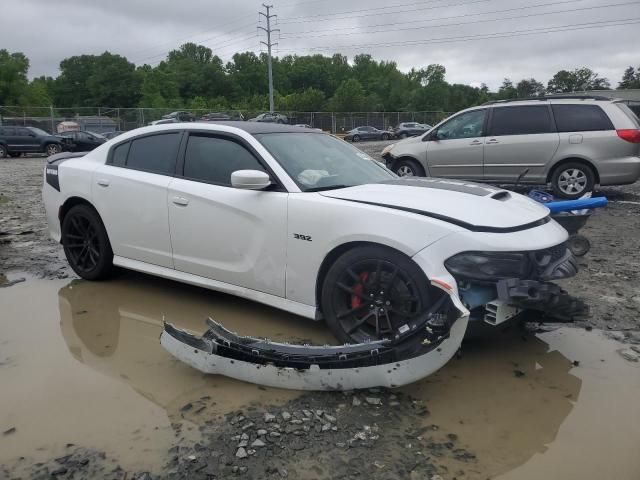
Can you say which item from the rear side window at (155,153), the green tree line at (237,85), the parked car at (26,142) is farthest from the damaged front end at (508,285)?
the green tree line at (237,85)

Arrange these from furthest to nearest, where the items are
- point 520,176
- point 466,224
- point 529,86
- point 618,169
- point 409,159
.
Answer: point 529,86 → point 409,159 → point 618,169 → point 520,176 → point 466,224

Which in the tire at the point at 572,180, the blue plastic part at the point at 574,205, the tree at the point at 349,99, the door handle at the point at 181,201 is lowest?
the tire at the point at 572,180

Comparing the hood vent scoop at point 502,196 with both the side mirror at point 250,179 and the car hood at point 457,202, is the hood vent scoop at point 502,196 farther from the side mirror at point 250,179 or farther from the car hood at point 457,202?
the side mirror at point 250,179

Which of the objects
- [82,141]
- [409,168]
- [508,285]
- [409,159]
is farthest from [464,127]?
[82,141]

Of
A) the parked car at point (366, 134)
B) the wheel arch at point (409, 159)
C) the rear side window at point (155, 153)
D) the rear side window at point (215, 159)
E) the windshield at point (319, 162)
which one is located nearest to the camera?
the windshield at point (319, 162)

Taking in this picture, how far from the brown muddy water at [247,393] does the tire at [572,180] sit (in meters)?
5.55

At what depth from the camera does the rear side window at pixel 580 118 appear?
8.91 m

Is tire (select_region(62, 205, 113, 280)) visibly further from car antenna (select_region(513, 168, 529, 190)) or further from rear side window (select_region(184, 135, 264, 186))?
car antenna (select_region(513, 168, 529, 190))

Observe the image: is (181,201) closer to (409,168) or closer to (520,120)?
(520,120)

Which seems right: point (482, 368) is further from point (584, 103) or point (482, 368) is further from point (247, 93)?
point (247, 93)

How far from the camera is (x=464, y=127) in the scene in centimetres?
1001

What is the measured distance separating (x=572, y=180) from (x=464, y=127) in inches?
81.3

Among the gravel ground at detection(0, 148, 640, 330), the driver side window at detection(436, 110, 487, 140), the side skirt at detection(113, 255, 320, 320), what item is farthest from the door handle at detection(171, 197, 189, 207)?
the driver side window at detection(436, 110, 487, 140)

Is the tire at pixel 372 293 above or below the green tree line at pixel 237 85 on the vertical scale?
below
